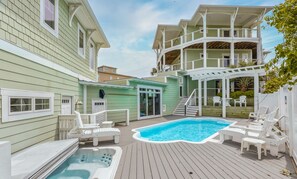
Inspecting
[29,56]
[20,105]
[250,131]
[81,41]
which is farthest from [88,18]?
[250,131]

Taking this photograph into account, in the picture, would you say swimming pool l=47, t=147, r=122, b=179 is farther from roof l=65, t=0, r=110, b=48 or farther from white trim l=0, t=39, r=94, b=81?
roof l=65, t=0, r=110, b=48

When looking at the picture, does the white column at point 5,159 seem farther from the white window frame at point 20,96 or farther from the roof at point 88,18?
the roof at point 88,18

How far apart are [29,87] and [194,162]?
466cm

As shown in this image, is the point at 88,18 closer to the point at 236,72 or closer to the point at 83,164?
the point at 83,164

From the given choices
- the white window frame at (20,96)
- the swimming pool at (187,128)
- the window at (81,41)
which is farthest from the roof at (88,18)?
the swimming pool at (187,128)

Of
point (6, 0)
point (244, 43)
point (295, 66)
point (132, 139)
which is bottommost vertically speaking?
point (132, 139)

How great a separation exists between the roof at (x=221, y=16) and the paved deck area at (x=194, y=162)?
14.4 metres

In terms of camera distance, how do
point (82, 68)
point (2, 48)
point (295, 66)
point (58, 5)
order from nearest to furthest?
point (295, 66) < point (2, 48) < point (58, 5) < point (82, 68)

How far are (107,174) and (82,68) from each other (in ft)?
20.9

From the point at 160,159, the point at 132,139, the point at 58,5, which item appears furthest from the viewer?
the point at 132,139

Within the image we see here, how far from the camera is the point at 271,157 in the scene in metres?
4.38

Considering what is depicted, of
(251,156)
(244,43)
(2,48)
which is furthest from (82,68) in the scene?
(244,43)

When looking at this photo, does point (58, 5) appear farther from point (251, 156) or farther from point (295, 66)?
point (251, 156)

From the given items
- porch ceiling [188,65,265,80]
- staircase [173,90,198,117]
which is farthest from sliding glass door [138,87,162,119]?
porch ceiling [188,65,265,80]
